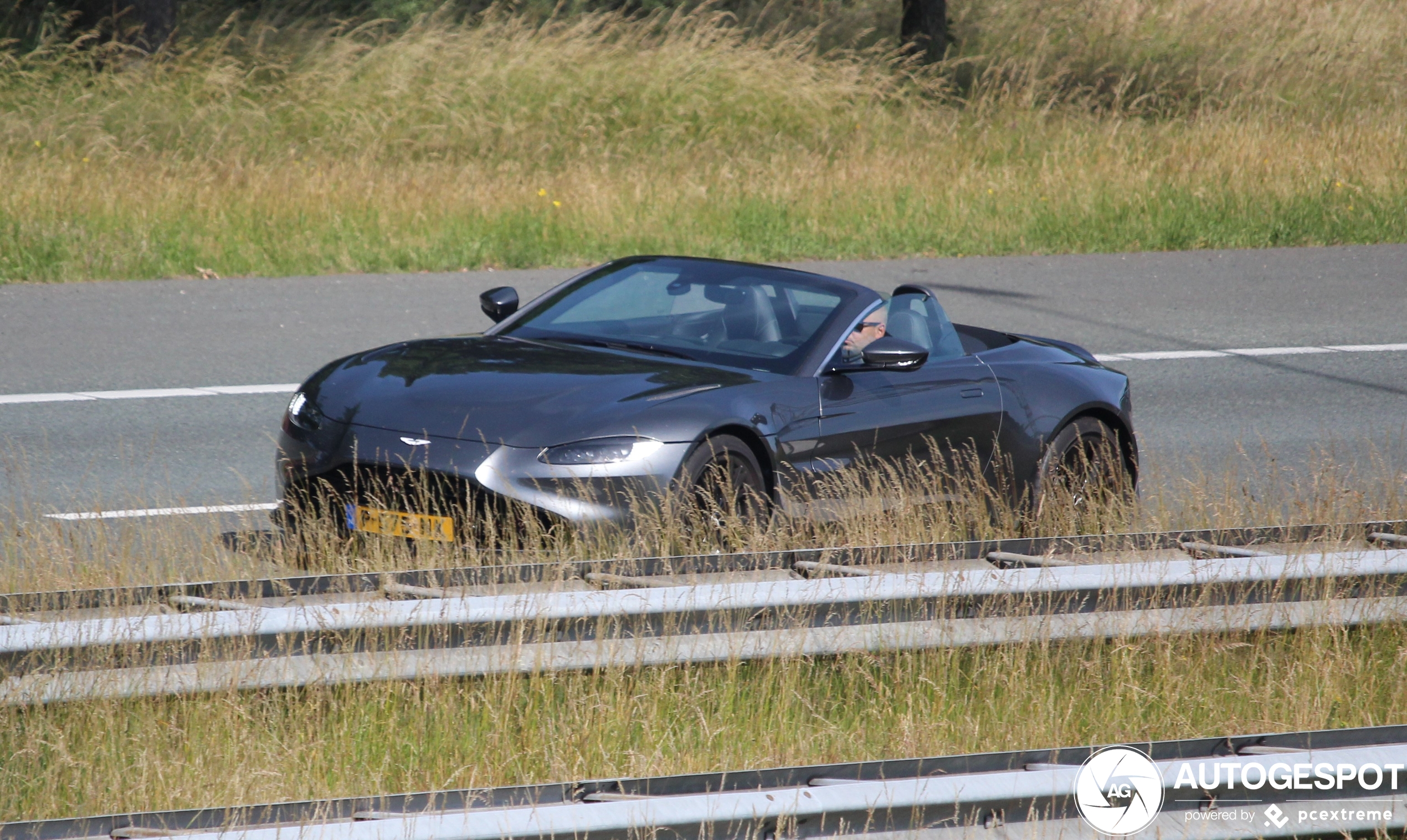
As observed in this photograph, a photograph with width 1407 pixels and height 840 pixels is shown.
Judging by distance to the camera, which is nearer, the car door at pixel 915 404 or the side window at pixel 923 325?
the car door at pixel 915 404

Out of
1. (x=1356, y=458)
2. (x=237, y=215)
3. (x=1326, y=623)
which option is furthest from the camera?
(x=237, y=215)

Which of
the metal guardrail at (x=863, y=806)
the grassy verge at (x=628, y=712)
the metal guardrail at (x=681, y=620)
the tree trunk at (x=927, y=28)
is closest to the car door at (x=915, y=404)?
the grassy verge at (x=628, y=712)

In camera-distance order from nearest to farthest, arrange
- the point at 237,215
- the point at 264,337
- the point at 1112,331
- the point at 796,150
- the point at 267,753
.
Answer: the point at 267,753, the point at 264,337, the point at 1112,331, the point at 237,215, the point at 796,150

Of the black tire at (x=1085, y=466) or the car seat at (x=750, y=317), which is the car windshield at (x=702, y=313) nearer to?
the car seat at (x=750, y=317)

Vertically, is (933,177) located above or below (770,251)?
above

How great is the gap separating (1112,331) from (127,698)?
983 cm

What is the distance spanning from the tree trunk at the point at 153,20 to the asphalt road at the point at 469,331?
8.96m

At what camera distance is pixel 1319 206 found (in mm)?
17219

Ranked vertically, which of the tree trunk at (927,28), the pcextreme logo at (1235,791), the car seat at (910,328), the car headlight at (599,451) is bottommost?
the pcextreme logo at (1235,791)

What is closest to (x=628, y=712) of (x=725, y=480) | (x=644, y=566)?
(x=644, y=566)

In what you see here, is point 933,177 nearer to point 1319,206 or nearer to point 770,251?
point 770,251

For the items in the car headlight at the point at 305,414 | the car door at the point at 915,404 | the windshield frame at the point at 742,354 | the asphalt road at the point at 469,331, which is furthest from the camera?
Answer: the asphalt road at the point at 469,331

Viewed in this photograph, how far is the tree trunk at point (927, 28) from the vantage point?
81.4 feet

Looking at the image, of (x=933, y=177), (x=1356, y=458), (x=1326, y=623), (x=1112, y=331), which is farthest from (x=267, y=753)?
(x=933, y=177)
